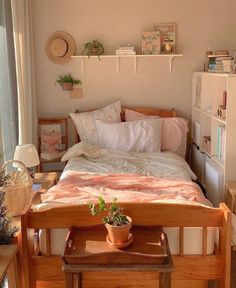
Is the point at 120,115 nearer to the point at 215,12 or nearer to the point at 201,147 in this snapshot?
the point at 201,147

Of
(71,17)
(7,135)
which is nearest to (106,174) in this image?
(7,135)

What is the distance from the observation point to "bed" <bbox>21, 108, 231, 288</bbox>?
6.03ft

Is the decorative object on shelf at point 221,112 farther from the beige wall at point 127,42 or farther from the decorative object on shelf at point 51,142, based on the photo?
the decorative object on shelf at point 51,142

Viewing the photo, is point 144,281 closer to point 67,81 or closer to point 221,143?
point 221,143

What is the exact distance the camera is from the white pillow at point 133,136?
3604 millimetres

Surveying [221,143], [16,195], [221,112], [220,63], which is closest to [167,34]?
[220,63]

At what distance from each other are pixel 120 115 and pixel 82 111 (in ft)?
1.39

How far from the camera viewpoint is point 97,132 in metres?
3.76

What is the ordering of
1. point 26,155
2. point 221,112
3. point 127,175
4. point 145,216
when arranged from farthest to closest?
point 221,112 < point 127,175 < point 26,155 < point 145,216

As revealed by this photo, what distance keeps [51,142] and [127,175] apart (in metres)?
1.31

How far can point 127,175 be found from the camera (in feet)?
9.37

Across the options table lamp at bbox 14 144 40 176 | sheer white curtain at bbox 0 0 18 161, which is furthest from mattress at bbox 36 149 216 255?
sheer white curtain at bbox 0 0 18 161

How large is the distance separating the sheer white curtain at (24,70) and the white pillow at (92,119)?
1.47 feet

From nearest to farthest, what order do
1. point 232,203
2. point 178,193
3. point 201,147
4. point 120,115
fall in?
1. point 178,193
2. point 232,203
3. point 201,147
4. point 120,115
